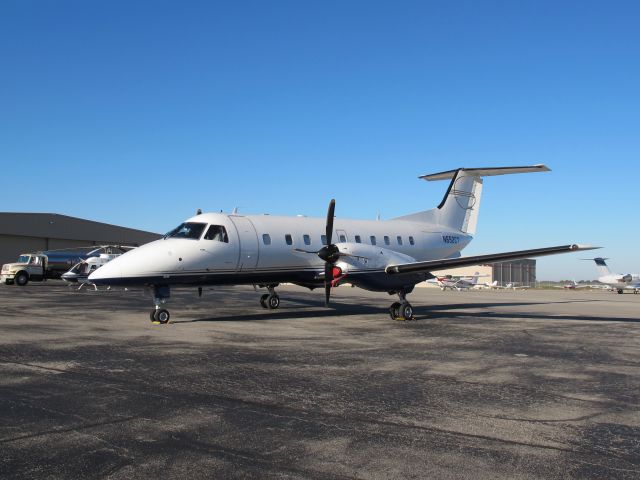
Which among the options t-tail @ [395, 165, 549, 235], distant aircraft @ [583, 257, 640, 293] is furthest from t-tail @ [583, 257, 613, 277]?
t-tail @ [395, 165, 549, 235]

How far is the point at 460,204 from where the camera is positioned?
85.3 feet

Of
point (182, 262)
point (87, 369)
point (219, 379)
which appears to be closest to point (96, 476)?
point (219, 379)

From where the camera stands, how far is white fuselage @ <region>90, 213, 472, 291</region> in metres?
16.3

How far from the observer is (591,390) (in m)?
8.27

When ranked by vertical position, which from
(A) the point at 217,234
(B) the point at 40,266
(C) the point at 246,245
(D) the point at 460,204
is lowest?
(B) the point at 40,266

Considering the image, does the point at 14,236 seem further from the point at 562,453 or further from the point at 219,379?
the point at 562,453

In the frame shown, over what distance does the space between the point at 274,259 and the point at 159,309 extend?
170 inches

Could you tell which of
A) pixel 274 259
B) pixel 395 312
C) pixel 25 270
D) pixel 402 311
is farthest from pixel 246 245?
pixel 25 270

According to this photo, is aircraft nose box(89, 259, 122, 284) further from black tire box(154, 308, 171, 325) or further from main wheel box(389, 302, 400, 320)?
main wheel box(389, 302, 400, 320)

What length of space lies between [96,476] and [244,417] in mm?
2065

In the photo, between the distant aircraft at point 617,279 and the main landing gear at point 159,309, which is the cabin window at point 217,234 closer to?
the main landing gear at point 159,309

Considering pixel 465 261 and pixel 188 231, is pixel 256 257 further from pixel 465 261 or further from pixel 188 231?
Answer: pixel 465 261

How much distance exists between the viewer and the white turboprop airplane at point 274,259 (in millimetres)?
16438

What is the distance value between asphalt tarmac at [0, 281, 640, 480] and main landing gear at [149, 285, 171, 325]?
2.07 metres
